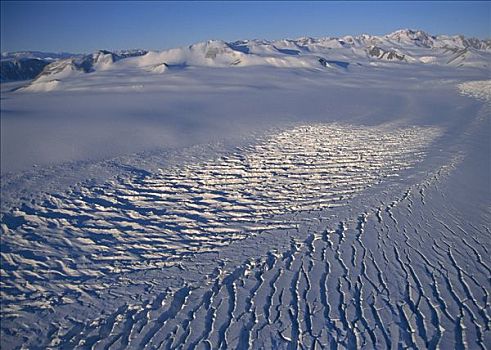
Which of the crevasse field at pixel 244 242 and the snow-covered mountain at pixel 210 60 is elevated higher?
the snow-covered mountain at pixel 210 60

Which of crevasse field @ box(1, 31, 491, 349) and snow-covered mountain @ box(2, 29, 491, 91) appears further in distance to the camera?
snow-covered mountain @ box(2, 29, 491, 91)

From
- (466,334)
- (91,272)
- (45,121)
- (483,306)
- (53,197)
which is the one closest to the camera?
(466,334)

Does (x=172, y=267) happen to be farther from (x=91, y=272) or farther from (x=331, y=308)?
(x=331, y=308)

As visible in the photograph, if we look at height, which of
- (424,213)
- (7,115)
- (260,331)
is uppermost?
(7,115)

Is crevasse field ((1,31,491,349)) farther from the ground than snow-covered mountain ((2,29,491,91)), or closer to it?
closer to it

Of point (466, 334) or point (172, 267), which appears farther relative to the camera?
point (172, 267)

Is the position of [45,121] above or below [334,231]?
above

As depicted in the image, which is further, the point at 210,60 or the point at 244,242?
the point at 210,60

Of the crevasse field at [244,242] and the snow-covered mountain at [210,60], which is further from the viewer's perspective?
the snow-covered mountain at [210,60]

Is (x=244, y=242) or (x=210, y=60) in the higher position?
(x=210, y=60)

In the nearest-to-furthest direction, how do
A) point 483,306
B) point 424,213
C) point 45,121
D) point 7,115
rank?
1. point 483,306
2. point 424,213
3. point 45,121
4. point 7,115

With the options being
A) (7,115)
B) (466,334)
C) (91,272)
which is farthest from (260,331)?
(7,115)
